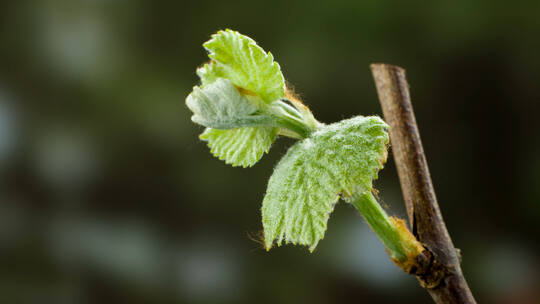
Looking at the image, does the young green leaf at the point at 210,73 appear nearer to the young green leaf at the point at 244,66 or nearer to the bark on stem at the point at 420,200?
the young green leaf at the point at 244,66

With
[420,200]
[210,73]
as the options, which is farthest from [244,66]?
[420,200]

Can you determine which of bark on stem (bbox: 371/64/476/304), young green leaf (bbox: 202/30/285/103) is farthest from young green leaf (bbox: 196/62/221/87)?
bark on stem (bbox: 371/64/476/304)

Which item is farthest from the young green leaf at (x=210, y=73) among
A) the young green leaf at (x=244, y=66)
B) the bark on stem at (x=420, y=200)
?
the bark on stem at (x=420, y=200)

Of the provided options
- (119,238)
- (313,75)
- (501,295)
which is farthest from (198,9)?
(501,295)

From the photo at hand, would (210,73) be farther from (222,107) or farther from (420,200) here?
(420,200)

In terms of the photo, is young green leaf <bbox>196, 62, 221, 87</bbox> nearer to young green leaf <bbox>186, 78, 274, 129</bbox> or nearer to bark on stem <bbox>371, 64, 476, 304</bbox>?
young green leaf <bbox>186, 78, 274, 129</bbox>

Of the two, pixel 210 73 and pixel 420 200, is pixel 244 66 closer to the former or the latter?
pixel 210 73
